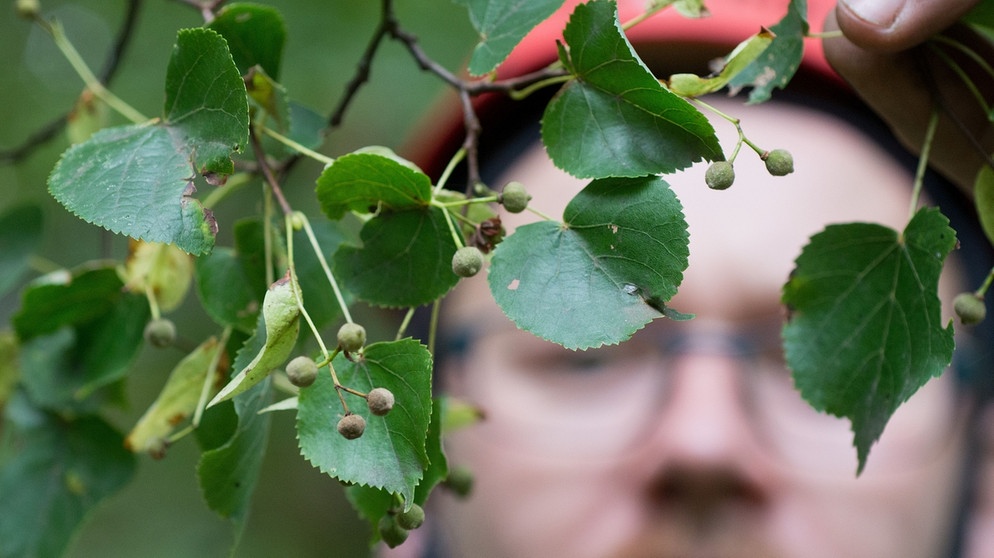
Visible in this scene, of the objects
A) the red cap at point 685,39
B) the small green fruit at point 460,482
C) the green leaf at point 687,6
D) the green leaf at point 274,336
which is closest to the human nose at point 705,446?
the red cap at point 685,39

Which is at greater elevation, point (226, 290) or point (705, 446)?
point (226, 290)

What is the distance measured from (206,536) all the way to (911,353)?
2.40 meters

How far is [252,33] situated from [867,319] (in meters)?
0.44

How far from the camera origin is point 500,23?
0.56 meters

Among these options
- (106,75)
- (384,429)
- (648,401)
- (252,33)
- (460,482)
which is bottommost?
(648,401)

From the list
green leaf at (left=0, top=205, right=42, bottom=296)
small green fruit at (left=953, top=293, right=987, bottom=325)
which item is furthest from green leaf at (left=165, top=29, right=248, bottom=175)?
green leaf at (left=0, top=205, right=42, bottom=296)

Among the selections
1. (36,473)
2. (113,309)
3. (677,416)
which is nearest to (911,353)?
(113,309)

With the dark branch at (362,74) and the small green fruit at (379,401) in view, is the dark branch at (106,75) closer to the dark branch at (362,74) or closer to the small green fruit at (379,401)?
the dark branch at (362,74)

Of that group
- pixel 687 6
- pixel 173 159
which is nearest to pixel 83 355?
pixel 173 159

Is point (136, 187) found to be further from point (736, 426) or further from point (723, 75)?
point (736, 426)

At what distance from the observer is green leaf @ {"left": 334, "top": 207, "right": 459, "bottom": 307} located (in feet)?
1.67

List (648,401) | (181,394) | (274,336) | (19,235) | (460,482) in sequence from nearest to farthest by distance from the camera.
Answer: (274,336) < (181,394) < (460,482) < (19,235) < (648,401)

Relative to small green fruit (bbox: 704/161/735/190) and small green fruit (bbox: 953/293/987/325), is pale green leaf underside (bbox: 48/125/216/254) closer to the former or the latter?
small green fruit (bbox: 704/161/735/190)

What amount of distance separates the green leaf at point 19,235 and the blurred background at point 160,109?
30.5 inches
